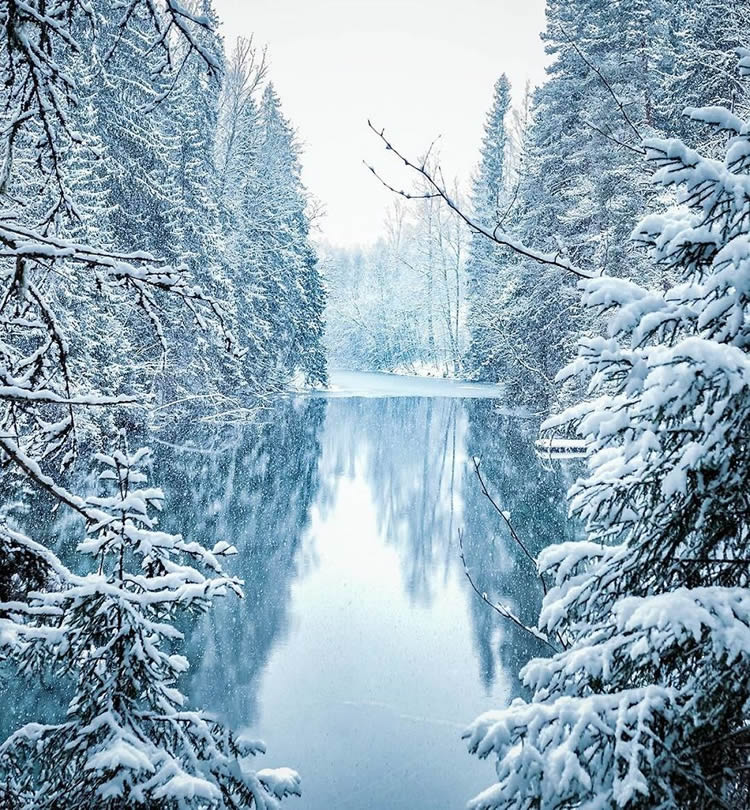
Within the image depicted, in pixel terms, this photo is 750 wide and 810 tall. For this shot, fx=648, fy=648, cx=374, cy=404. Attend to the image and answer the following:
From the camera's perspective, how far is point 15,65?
2922 millimetres

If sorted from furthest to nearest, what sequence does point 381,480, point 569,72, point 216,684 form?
1. point 569,72
2. point 381,480
3. point 216,684

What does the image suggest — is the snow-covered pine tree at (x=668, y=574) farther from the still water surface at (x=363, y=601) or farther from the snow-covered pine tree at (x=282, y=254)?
the snow-covered pine tree at (x=282, y=254)

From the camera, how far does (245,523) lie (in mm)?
16016

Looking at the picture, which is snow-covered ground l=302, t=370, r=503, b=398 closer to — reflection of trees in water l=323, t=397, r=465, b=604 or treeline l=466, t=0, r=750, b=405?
reflection of trees in water l=323, t=397, r=465, b=604

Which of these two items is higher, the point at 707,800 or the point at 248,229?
the point at 248,229

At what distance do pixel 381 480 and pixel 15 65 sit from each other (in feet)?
63.6

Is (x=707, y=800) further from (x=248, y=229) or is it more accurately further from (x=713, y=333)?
(x=248, y=229)

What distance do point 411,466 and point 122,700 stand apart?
20.9 meters

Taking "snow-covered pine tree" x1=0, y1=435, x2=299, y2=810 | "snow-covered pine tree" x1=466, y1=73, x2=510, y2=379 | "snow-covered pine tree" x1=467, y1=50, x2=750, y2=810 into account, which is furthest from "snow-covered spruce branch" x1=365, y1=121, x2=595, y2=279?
"snow-covered pine tree" x1=466, y1=73, x2=510, y2=379

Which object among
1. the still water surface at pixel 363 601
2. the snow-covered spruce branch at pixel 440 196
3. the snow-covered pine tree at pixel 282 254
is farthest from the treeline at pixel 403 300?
the snow-covered spruce branch at pixel 440 196

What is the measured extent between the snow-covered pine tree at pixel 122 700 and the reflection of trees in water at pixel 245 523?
573 centimetres

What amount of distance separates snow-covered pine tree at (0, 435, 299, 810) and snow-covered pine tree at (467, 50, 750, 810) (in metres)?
1.24

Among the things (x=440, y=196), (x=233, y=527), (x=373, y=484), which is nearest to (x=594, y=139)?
(x=373, y=484)

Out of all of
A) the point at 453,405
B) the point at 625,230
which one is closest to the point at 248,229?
the point at 453,405
